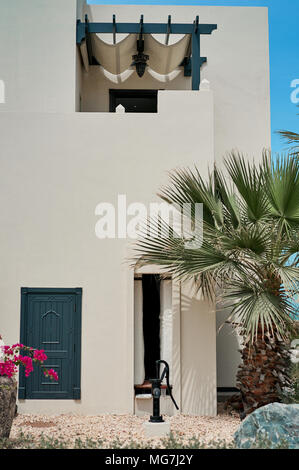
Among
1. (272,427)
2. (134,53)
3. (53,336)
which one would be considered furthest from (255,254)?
(134,53)

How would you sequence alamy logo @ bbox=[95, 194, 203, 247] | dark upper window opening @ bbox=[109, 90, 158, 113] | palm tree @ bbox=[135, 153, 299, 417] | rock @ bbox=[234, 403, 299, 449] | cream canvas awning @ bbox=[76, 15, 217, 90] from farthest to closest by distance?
1. dark upper window opening @ bbox=[109, 90, 158, 113]
2. cream canvas awning @ bbox=[76, 15, 217, 90]
3. alamy logo @ bbox=[95, 194, 203, 247]
4. palm tree @ bbox=[135, 153, 299, 417]
5. rock @ bbox=[234, 403, 299, 449]

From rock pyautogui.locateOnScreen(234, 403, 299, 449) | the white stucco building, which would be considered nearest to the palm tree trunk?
the white stucco building

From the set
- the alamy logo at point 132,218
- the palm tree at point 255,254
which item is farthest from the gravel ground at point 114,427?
the alamy logo at point 132,218

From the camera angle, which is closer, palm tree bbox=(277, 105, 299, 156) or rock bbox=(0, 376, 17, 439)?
rock bbox=(0, 376, 17, 439)

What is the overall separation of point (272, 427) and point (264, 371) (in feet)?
6.71

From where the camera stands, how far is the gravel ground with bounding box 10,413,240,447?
8.62m

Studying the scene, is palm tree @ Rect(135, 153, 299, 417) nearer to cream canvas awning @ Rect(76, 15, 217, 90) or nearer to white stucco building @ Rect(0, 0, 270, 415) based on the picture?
white stucco building @ Rect(0, 0, 270, 415)

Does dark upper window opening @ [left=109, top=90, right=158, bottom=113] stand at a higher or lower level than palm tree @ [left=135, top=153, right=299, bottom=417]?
higher

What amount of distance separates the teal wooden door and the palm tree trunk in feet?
9.59

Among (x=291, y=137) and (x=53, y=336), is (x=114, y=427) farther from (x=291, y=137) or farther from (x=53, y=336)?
(x=291, y=137)

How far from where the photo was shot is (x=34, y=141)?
36.5 feet

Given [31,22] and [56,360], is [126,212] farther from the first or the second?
[31,22]

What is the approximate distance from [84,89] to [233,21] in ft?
12.9

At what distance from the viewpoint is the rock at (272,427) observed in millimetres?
7473
